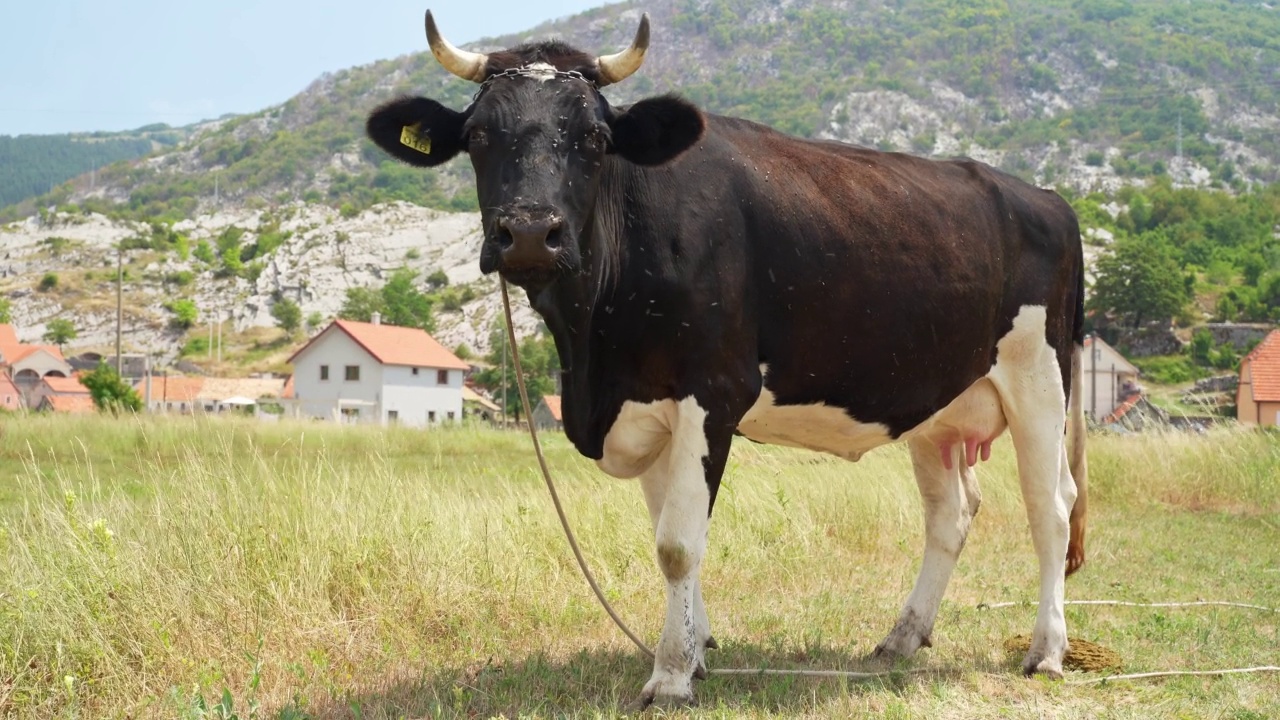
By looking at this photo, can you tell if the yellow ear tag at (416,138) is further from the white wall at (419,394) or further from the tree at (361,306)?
the tree at (361,306)

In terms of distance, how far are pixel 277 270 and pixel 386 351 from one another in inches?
4428

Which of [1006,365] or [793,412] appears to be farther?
[1006,365]

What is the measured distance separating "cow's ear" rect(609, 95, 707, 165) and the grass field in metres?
2.49

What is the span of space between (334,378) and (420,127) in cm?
7898

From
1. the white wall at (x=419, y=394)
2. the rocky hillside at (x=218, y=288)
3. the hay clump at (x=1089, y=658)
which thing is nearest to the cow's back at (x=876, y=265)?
the hay clump at (x=1089, y=658)

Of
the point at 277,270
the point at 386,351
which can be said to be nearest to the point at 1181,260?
the point at 386,351

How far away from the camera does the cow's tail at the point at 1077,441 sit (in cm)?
720

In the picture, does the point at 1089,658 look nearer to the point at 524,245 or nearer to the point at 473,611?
the point at 473,611

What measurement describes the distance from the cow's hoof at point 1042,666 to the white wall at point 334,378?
247 feet

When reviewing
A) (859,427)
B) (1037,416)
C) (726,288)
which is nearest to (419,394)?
(1037,416)

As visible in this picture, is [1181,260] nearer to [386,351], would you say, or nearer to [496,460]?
[386,351]

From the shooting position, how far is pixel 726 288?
17.1 ft

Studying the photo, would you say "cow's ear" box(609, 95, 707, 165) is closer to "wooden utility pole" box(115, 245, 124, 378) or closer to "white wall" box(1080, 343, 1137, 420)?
"wooden utility pole" box(115, 245, 124, 378)

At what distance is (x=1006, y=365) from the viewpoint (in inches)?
264
